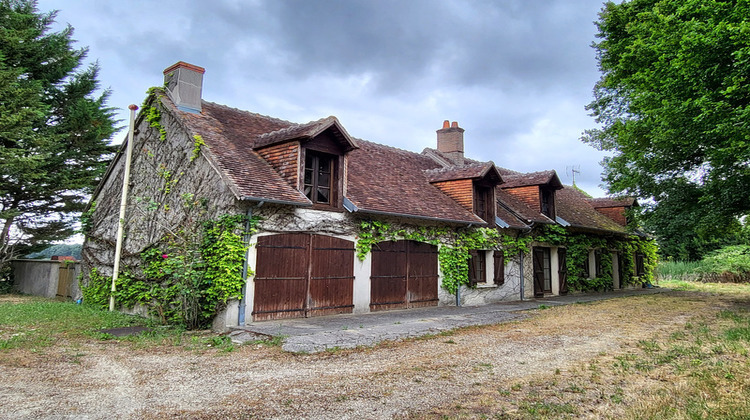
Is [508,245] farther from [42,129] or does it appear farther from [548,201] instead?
[42,129]

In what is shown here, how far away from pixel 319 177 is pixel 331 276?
7.85ft

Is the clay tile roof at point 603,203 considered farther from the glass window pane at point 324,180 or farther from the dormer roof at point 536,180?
the glass window pane at point 324,180

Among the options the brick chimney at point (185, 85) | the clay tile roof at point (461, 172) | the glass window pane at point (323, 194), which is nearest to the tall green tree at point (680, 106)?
the clay tile roof at point (461, 172)

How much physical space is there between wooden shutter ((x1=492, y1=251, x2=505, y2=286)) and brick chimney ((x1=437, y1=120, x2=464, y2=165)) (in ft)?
19.0

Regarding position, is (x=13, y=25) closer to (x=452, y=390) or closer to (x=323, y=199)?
(x=323, y=199)

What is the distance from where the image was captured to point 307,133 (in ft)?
35.0

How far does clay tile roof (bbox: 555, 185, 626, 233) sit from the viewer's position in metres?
19.9

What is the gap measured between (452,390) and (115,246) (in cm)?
1104

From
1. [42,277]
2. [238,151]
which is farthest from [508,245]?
[42,277]

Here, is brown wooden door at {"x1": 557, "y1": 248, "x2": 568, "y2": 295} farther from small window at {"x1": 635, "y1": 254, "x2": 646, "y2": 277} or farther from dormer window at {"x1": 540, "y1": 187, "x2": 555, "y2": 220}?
small window at {"x1": 635, "y1": 254, "x2": 646, "y2": 277}

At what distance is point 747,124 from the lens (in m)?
9.56

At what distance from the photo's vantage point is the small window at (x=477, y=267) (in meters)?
14.8

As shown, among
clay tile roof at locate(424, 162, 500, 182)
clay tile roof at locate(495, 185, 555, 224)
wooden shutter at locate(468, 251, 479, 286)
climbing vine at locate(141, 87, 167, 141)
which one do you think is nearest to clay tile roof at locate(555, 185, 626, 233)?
clay tile roof at locate(495, 185, 555, 224)

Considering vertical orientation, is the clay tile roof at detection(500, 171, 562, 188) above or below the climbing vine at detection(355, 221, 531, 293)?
above
